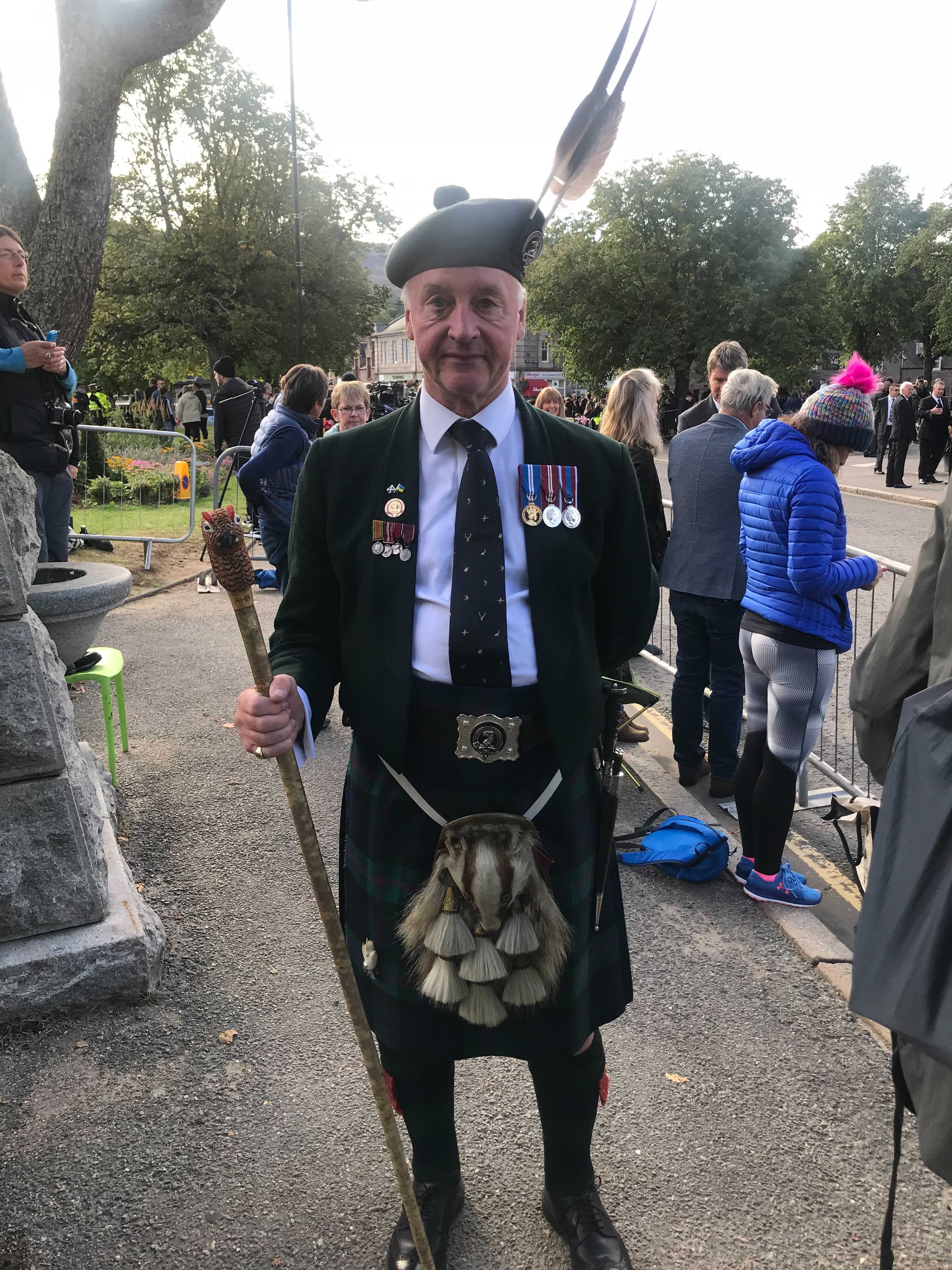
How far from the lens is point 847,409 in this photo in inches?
137

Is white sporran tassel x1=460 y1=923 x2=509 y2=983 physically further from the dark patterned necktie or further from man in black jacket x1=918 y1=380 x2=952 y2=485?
man in black jacket x1=918 y1=380 x2=952 y2=485

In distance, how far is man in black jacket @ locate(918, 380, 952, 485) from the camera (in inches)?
789

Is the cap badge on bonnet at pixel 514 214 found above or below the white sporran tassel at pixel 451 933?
above

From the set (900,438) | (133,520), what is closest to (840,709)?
(133,520)

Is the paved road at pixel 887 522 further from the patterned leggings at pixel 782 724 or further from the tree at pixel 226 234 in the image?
the tree at pixel 226 234

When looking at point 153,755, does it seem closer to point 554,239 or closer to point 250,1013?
point 250,1013

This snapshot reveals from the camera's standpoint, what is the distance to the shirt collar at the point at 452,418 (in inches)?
75.9

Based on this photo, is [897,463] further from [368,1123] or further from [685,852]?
[368,1123]

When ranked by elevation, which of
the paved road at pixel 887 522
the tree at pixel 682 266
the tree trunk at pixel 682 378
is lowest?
the paved road at pixel 887 522

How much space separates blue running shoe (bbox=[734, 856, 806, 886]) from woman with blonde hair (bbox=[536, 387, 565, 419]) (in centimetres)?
398

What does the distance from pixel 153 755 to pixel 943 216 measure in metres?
60.2

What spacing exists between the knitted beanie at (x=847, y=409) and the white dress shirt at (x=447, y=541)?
→ 1.96 metres

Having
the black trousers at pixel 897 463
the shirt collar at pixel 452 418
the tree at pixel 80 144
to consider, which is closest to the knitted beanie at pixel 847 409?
the shirt collar at pixel 452 418

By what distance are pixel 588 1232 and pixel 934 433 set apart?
21187 millimetres
